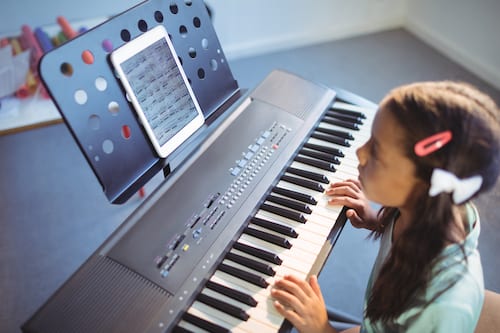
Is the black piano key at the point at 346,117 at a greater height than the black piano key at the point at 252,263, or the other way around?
the black piano key at the point at 346,117

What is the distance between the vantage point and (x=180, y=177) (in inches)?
48.2

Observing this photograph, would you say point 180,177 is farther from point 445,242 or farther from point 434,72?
point 434,72

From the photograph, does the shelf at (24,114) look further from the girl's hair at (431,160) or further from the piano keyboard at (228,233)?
the girl's hair at (431,160)

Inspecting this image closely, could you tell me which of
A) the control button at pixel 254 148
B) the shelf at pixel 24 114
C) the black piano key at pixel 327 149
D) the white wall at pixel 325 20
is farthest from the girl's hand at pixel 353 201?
the white wall at pixel 325 20

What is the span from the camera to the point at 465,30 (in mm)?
3301

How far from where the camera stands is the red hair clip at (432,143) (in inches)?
31.6

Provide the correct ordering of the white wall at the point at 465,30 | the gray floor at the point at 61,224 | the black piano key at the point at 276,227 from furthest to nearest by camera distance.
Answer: the white wall at the point at 465,30 → the gray floor at the point at 61,224 → the black piano key at the point at 276,227

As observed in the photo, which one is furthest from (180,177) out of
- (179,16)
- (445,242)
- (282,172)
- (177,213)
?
(445,242)

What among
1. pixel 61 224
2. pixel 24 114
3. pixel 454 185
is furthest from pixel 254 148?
pixel 24 114

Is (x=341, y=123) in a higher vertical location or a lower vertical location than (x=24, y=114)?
lower

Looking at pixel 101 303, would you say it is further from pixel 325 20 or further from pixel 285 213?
pixel 325 20

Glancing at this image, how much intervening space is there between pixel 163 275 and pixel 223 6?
2588 millimetres

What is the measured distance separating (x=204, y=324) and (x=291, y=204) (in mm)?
417

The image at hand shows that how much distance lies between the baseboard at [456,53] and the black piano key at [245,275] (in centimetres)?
278
